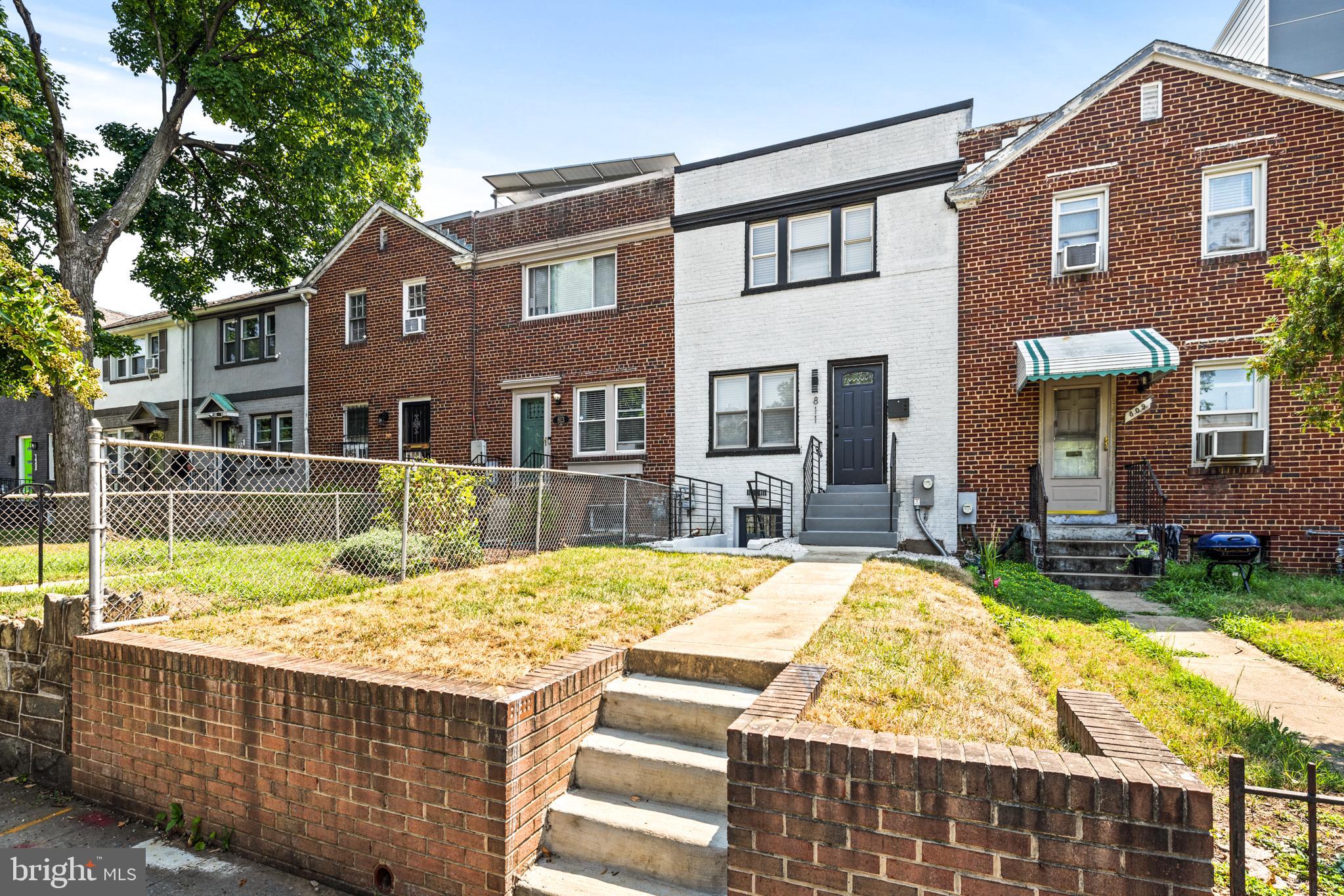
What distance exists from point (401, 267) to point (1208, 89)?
16.5 metres

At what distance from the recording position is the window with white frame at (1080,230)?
10.4m

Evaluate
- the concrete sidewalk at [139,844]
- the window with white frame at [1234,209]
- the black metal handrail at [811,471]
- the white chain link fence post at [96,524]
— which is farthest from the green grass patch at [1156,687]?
the window with white frame at [1234,209]

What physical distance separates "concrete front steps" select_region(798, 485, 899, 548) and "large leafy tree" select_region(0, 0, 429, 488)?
13619mm

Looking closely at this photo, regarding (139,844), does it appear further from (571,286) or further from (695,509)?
(571,286)

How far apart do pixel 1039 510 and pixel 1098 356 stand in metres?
2.39

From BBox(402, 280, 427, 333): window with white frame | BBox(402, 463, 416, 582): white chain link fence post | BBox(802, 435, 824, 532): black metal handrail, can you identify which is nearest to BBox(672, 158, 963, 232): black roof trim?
BBox(802, 435, 824, 532): black metal handrail

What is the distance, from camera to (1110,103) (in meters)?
10.5

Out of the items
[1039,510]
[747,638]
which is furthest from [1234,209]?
[747,638]

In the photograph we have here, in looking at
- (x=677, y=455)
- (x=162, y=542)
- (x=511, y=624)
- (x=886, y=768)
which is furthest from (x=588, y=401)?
(x=886, y=768)

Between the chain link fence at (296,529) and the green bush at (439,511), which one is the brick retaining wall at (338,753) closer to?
the chain link fence at (296,529)

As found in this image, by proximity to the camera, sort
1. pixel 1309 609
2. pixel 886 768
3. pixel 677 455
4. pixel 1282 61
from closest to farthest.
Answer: pixel 886 768
pixel 1309 609
pixel 677 455
pixel 1282 61

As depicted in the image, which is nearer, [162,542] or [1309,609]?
[1309,609]

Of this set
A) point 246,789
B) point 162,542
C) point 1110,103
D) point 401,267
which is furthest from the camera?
point 401,267

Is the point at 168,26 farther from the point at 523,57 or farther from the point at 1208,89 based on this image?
the point at 1208,89
